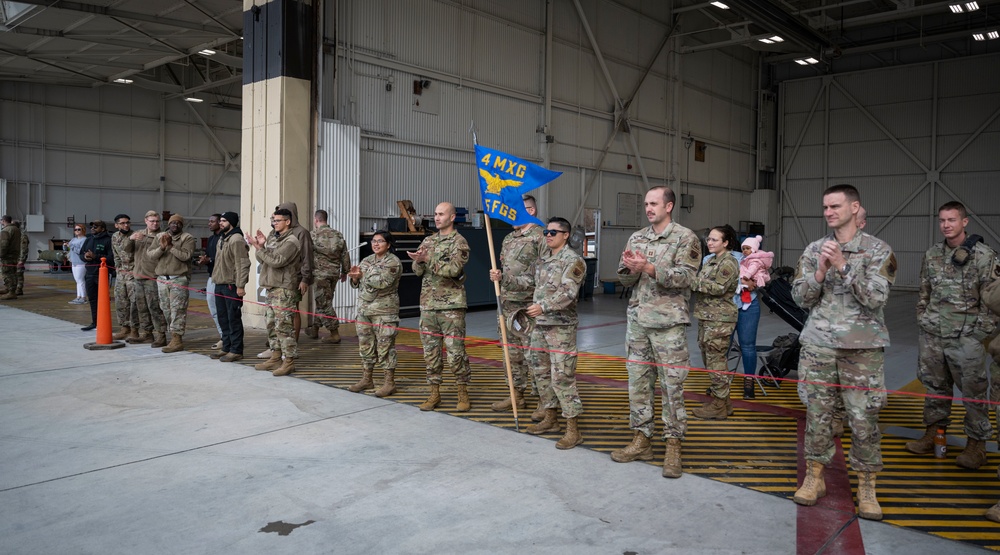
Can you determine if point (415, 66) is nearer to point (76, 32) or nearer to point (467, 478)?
point (76, 32)

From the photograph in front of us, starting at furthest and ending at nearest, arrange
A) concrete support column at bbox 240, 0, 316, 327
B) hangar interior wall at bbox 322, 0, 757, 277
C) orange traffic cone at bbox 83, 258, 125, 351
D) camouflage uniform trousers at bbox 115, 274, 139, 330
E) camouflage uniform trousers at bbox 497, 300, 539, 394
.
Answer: hangar interior wall at bbox 322, 0, 757, 277 → concrete support column at bbox 240, 0, 316, 327 → camouflage uniform trousers at bbox 115, 274, 139, 330 → orange traffic cone at bbox 83, 258, 125, 351 → camouflage uniform trousers at bbox 497, 300, 539, 394

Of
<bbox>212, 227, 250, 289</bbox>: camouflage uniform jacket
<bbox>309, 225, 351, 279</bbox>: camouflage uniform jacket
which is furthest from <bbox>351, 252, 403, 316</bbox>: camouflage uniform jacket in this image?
<bbox>309, 225, 351, 279</bbox>: camouflage uniform jacket

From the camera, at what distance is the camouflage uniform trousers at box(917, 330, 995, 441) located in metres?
5.07

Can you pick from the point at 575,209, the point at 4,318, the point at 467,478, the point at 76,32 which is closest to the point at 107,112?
the point at 76,32

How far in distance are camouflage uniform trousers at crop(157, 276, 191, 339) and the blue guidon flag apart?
5.03 m

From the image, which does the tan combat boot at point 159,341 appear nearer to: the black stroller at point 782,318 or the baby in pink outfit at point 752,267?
the baby in pink outfit at point 752,267

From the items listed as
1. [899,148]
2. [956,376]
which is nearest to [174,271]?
[956,376]

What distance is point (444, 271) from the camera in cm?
657

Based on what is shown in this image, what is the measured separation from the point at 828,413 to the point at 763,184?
78.4ft

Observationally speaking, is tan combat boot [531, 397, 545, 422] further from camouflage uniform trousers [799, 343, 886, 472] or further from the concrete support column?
the concrete support column

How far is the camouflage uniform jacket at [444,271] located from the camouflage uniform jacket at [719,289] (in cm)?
221

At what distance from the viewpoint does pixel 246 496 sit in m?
4.35

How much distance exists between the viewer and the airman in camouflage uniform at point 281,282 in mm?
8094

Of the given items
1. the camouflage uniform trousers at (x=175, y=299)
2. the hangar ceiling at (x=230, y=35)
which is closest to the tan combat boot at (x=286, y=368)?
the camouflage uniform trousers at (x=175, y=299)
